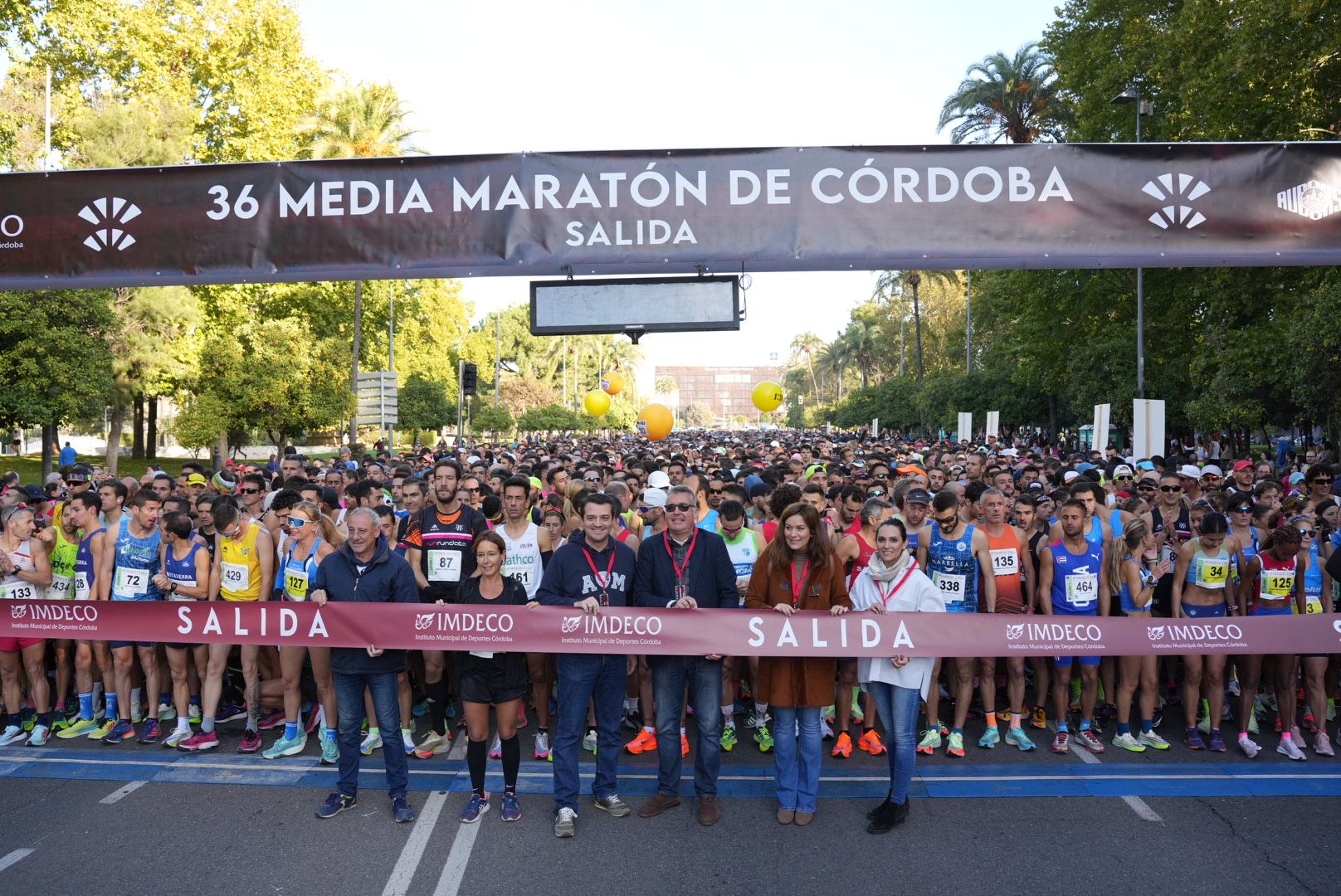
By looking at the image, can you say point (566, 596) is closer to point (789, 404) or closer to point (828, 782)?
point (828, 782)

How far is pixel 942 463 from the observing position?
58.6 ft

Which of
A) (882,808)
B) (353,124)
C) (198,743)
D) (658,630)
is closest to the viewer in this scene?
(882,808)

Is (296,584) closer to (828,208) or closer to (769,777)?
(769,777)

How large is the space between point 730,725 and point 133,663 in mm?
4542

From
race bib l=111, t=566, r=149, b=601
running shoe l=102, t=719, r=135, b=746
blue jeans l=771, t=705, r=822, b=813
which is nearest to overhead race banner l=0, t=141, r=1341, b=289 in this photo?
race bib l=111, t=566, r=149, b=601

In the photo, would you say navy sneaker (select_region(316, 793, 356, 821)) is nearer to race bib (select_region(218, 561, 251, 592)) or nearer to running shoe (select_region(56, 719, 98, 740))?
race bib (select_region(218, 561, 251, 592))

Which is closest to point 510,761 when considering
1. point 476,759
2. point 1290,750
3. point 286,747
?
point 476,759

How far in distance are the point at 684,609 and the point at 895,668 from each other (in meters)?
1.28

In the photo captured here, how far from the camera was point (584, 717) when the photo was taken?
577 cm

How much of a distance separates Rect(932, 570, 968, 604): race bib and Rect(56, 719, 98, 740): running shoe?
6.40 metres

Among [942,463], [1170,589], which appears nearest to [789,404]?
[942,463]

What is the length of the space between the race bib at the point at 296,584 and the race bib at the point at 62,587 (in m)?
1.91

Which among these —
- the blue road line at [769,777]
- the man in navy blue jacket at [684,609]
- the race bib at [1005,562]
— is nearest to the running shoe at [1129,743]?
the blue road line at [769,777]

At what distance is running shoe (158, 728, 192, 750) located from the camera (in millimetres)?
6879
